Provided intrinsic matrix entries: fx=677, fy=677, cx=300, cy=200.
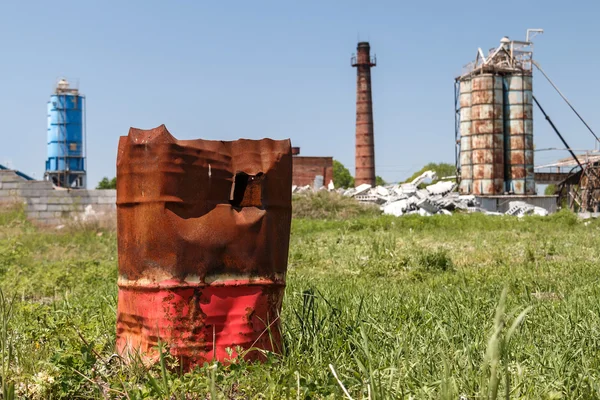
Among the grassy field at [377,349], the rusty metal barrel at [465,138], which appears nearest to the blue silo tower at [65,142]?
the rusty metal barrel at [465,138]

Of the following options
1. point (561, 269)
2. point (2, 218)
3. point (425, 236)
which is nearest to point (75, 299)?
point (561, 269)

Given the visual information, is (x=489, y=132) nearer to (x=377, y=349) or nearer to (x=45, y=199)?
(x=45, y=199)

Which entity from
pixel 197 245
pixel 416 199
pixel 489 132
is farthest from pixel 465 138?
pixel 197 245

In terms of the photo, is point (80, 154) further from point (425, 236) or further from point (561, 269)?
point (561, 269)

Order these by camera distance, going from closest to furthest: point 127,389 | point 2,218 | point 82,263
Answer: point 127,389 → point 82,263 → point 2,218

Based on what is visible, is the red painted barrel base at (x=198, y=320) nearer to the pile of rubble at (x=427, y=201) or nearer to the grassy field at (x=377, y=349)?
the grassy field at (x=377, y=349)

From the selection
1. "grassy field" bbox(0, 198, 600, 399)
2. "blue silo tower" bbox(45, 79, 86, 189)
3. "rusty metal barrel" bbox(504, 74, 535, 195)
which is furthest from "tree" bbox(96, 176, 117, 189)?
"grassy field" bbox(0, 198, 600, 399)

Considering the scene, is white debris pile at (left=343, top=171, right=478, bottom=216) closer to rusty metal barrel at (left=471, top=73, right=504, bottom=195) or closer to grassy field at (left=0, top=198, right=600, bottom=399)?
rusty metal barrel at (left=471, top=73, right=504, bottom=195)

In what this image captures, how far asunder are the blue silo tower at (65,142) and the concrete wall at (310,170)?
13706mm

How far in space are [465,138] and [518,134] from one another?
93.5 inches

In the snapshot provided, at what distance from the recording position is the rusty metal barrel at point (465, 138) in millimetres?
31438

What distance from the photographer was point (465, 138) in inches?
1249

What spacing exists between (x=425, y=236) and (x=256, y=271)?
34.5ft

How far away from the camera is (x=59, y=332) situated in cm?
341
